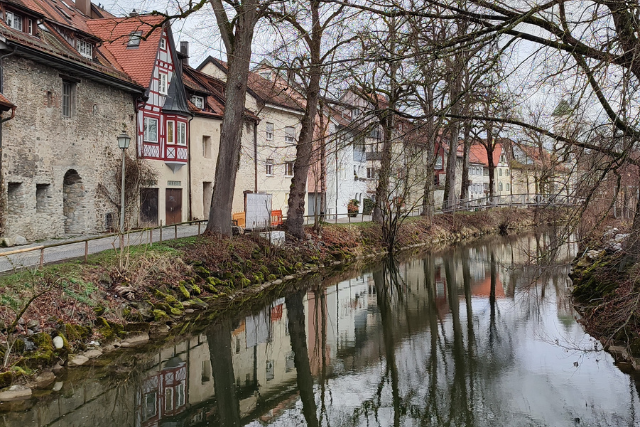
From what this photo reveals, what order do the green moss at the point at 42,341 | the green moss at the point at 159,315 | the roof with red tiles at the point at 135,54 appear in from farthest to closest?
the roof with red tiles at the point at 135,54 < the green moss at the point at 159,315 < the green moss at the point at 42,341

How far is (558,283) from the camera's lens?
17.5 m

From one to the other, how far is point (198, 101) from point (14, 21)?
484 inches

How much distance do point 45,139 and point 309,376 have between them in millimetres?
15120

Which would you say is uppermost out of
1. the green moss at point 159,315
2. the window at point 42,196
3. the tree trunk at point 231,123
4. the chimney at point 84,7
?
the chimney at point 84,7

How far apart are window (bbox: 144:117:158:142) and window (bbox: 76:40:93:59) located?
12.5 feet

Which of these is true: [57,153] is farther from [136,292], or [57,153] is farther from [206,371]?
[206,371]

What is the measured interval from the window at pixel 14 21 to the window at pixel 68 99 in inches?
99.5

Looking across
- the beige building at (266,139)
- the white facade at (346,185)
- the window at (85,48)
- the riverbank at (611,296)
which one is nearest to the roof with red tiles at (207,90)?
the beige building at (266,139)

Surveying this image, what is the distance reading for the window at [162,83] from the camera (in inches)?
1106

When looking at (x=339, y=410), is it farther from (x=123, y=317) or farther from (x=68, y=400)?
(x=123, y=317)

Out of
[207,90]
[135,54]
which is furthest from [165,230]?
[207,90]

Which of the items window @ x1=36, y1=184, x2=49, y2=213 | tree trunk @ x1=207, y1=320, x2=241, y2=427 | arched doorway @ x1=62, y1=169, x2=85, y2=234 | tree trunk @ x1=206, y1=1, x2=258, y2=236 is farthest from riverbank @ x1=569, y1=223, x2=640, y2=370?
arched doorway @ x1=62, y1=169, x2=85, y2=234

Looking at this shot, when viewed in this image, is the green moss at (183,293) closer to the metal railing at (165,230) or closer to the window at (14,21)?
the metal railing at (165,230)

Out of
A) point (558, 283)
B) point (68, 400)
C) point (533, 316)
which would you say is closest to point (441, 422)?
point (68, 400)
